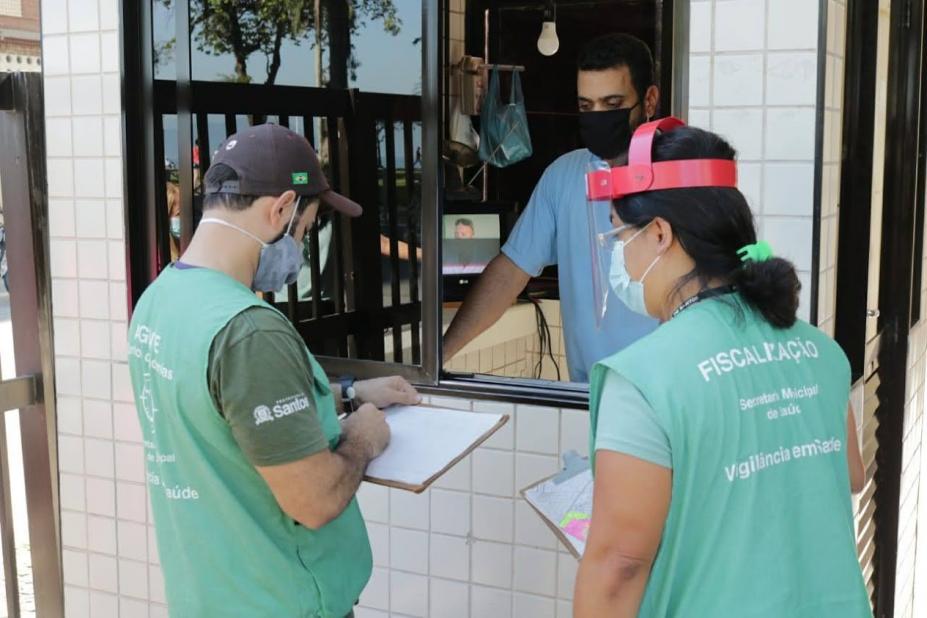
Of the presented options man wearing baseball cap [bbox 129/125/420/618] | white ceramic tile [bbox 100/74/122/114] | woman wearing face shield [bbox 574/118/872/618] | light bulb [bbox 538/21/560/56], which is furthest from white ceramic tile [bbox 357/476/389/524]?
light bulb [bbox 538/21/560/56]

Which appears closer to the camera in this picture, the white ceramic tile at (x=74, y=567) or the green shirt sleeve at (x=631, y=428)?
the green shirt sleeve at (x=631, y=428)

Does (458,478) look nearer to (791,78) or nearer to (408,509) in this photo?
(408,509)

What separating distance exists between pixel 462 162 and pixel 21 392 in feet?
6.46

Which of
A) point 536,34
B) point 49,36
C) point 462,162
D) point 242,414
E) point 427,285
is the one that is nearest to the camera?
point 242,414

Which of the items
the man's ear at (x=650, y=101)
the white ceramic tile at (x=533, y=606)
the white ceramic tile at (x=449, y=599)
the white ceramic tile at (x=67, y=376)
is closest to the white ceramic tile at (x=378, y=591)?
the white ceramic tile at (x=449, y=599)

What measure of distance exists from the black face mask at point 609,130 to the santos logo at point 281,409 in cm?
180

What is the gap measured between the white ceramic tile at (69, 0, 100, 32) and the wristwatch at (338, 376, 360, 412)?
1756 millimetres

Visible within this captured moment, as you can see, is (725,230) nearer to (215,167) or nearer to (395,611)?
(215,167)

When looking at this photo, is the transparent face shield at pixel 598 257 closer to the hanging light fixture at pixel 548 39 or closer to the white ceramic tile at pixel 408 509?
the white ceramic tile at pixel 408 509

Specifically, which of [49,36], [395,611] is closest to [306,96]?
[49,36]

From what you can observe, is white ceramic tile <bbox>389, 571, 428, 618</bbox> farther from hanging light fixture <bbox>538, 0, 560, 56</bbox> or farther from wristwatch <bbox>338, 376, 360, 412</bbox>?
hanging light fixture <bbox>538, 0, 560, 56</bbox>

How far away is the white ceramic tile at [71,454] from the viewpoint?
367 centimetres

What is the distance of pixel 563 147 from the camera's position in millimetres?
5016

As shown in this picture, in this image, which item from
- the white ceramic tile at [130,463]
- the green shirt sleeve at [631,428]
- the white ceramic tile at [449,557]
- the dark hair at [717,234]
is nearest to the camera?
the green shirt sleeve at [631,428]
